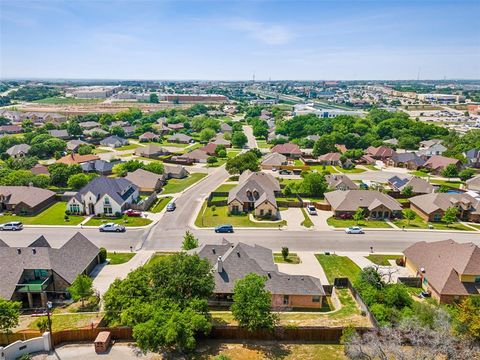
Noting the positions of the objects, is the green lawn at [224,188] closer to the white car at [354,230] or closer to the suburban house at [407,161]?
the white car at [354,230]

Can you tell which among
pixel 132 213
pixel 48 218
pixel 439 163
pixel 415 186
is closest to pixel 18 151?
pixel 48 218

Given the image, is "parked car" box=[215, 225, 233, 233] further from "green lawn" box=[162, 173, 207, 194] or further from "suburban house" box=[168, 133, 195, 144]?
"suburban house" box=[168, 133, 195, 144]

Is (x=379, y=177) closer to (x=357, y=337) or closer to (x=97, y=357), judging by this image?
(x=357, y=337)

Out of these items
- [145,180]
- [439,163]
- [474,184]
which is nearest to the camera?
[145,180]

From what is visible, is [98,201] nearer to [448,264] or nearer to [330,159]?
[448,264]

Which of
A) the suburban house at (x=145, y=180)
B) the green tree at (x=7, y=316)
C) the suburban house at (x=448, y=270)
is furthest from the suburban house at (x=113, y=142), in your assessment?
the suburban house at (x=448, y=270)

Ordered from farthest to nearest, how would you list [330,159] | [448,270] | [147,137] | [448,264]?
[147,137]
[330,159]
[448,264]
[448,270]

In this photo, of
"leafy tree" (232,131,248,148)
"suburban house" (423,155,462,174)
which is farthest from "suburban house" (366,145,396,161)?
"leafy tree" (232,131,248,148)
